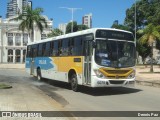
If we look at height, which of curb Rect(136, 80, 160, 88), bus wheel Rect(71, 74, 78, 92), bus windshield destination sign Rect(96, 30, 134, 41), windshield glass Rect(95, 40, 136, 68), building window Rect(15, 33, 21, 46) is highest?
building window Rect(15, 33, 21, 46)

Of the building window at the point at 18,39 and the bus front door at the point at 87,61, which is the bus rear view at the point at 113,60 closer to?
the bus front door at the point at 87,61

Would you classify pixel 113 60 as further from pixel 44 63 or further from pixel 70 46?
pixel 44 63

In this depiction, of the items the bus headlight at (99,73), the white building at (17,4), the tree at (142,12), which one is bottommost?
the bus headlight at (99,73)

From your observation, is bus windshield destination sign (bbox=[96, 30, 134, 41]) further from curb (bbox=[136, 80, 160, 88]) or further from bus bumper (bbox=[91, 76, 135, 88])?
curb (bbox=[136, 80, 160, 88])

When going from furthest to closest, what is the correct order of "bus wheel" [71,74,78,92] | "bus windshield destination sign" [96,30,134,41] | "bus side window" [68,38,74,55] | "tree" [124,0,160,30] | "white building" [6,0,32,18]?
→ "white building" [6,0,32,18]
"tree" [124,0,160,30]
"bus side window" [68,38,74,55]
"bus wheel" [71,74,78,92]
"bus windshield destination sign" [96,30,134,41]

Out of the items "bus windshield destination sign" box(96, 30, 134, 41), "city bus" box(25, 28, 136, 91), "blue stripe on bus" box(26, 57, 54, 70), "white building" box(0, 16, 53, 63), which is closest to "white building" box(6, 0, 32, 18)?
"white building" box(0, 16, 53, 63)

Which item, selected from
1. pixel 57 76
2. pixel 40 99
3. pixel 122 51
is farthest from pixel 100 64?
pixel 57 76

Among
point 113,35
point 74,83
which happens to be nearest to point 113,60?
point 113,35

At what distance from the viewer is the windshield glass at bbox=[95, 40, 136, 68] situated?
54.5 feet

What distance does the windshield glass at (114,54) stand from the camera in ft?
54.5

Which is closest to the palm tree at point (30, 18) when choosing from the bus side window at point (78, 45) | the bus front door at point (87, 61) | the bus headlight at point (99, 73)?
the bus side window at point (78, 45)

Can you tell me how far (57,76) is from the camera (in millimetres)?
21625

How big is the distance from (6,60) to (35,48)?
282 feet

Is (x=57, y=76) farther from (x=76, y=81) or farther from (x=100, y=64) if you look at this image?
(x=100, y=64)
